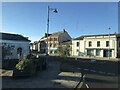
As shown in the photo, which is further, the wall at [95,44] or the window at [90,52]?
the window at [90,52]

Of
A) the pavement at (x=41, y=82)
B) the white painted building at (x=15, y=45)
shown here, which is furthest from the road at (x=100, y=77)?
the white painted building at (x=15, y=45)

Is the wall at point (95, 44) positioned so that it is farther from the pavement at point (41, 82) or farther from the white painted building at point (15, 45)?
the pavement at point (41, 82)

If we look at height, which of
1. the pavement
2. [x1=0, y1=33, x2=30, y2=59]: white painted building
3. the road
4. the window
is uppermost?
[x1=0, y1=33, x2=30, y2=59]: white painted building

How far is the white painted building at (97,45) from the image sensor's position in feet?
225

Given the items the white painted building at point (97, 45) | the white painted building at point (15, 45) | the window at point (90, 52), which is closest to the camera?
the white painted building at point (15, 45)

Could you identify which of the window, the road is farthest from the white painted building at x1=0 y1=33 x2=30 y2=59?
the window

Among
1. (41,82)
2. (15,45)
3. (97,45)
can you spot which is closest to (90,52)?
(97,45)

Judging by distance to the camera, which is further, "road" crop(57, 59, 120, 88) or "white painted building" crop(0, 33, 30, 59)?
"white painted building" crop(0, 33, 30, 59)

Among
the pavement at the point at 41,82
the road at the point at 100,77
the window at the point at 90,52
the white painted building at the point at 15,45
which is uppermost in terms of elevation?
the white painted building at the point at 15,45

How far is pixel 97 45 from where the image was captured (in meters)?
73.1

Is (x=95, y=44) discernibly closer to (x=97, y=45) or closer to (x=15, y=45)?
(x=97, y=45)

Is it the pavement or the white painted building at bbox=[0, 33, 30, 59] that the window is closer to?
the white painted building at bbox=[0, 33, 30, 59]

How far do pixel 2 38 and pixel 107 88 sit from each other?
28371mm

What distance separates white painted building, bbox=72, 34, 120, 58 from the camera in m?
68.7
